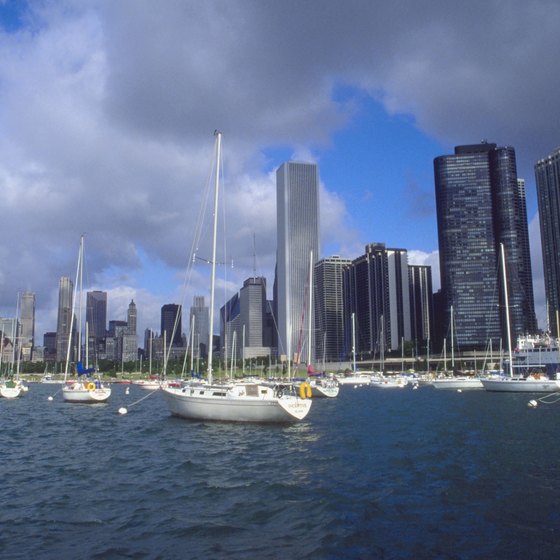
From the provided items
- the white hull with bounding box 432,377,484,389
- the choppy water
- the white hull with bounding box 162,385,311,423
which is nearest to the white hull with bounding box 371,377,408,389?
the white hull with bounding box 432,377,484,389

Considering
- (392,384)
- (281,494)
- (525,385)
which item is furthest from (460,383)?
(281,494)

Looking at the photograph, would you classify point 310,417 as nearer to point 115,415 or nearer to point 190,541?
point 115,415

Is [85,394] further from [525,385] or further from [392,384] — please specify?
[392,384]

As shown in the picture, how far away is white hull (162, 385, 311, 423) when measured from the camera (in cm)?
4319

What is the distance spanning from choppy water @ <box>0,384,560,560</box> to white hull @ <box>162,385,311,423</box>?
237 centimetres

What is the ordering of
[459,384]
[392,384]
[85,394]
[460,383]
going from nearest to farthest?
1. [85,394]
2. [460,383]
3. [459,384]
4. [392,384]

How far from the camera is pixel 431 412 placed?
60.8 m

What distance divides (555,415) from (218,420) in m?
32.0

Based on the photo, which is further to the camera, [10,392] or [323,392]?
[10,392]

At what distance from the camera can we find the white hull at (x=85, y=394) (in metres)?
73.4

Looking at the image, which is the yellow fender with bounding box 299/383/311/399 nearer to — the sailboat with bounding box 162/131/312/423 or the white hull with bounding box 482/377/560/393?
the sailboat with bounding box 162/131/312/423

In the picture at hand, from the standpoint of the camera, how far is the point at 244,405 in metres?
43.4

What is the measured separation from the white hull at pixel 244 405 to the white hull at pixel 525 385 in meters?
Result: 61.7

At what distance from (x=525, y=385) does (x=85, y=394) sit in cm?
6774
